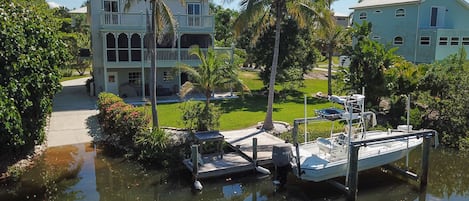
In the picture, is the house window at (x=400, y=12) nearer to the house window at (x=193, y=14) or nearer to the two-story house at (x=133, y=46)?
the two-story house at (x=133, y=46)

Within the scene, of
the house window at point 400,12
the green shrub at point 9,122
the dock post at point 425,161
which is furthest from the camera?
the house window at point 400,12

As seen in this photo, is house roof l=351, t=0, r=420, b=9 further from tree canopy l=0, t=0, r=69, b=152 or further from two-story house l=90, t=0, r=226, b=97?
tree canopy l=0, t=0, r=69, b=152

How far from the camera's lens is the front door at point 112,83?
28422mm

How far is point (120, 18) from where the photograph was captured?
27.2 m

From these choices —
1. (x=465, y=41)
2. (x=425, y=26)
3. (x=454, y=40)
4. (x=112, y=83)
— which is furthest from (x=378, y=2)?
(x=112, y=83)

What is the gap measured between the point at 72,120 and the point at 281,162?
13869mm

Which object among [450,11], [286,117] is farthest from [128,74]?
[450,11]

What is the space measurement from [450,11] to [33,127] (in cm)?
3705

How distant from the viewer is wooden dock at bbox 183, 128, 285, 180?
14173mm

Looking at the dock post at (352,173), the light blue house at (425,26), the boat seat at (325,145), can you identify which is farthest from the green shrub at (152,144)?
the light blue house at (425,26)

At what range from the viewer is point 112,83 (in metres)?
Result: 28.7

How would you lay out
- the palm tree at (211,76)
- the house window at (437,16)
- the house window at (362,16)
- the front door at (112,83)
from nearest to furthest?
the palm tree at (211,76)
the front door at (112,83)
the house window at (437,16)
the house window at (362,16)

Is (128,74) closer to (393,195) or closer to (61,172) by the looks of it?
(61,172)

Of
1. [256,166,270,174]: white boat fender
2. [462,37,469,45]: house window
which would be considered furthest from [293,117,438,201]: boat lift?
[462,37,469,45]: house window
